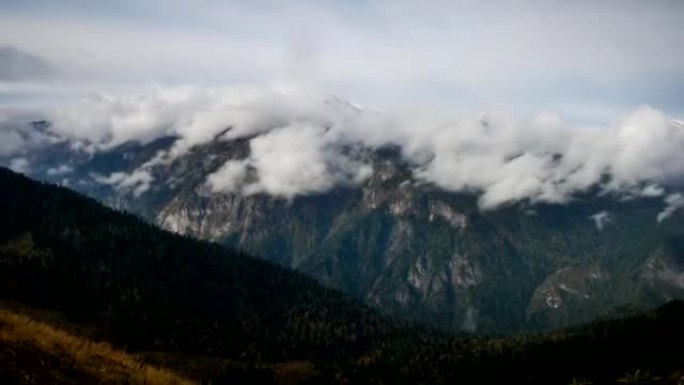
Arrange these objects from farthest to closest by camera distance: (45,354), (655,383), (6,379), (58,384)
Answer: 1. (655,383)
2. (45,354)
3. (58,384)
4. (6,379)

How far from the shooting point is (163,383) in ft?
85.7

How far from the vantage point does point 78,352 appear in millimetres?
26422

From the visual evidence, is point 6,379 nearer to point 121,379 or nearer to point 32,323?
point 121,379

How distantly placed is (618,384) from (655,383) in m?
24.4

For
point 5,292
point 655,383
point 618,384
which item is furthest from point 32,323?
point 5,292

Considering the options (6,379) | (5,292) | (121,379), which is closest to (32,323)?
(121,379)

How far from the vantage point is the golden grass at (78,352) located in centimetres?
2484

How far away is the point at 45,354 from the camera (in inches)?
962

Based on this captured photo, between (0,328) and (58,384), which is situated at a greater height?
(0,328)

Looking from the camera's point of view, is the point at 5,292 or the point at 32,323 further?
the point at 5,292

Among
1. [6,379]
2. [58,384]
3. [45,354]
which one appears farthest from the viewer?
[45,354]

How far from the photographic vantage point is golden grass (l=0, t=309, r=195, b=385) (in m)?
24.8

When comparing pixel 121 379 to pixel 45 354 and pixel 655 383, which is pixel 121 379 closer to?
pixel 45 354

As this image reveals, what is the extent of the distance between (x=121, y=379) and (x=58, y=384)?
282 centimetres
